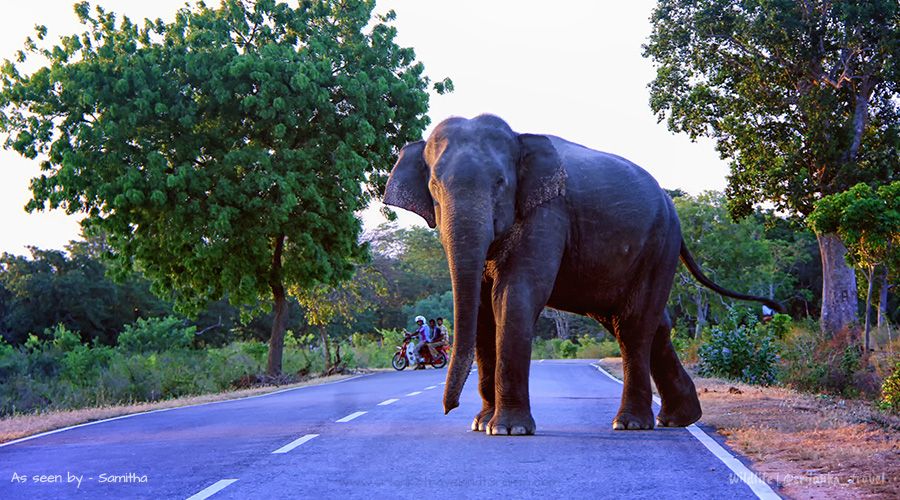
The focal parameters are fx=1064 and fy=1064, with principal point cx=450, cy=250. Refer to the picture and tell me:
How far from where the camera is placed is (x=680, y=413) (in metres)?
10.9

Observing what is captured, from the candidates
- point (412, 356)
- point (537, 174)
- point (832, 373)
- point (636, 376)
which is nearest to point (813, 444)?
point (636, 376)

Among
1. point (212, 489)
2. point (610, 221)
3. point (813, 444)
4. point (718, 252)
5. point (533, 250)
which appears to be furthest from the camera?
point (718, 252)

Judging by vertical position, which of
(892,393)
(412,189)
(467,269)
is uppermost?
(412,189)

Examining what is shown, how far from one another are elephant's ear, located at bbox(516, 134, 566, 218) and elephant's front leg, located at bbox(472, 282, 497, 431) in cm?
112

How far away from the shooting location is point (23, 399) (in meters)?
24.2

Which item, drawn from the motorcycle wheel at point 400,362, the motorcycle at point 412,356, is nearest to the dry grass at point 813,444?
the motorcycle at point 412,356

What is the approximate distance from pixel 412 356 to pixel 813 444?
2951 cm

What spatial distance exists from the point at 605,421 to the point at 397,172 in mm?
3645

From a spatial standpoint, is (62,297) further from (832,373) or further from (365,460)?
(365,460)

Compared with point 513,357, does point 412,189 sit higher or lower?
higher

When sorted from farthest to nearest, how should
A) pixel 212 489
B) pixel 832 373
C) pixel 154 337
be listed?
pixel 154 337
pixel 832 373
pixel 212 489

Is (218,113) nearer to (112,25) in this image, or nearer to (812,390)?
(112,25)

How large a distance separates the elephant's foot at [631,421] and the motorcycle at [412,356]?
26235 millimetres

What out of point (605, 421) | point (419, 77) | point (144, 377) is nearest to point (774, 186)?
point (419, 77)
